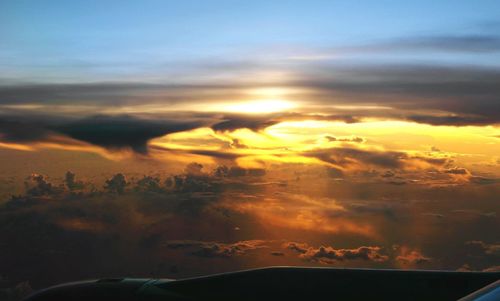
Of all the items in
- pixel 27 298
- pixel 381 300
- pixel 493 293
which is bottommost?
pixel 27 298

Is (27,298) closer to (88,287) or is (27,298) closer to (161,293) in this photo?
(88,287)

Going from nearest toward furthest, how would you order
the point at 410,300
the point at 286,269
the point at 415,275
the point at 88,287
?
1. the point at 410,300
2. the point at 415,275
3. the point at 286,269
4. the point at 88,287

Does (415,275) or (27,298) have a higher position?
(415,275)

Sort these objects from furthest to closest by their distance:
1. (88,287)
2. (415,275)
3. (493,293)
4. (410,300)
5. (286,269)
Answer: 1. (88,287)
2. (286,269)
3. (415,275)
4. (410,300)
5. (493,293)

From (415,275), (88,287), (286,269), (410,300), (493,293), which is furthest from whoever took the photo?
(88,287)

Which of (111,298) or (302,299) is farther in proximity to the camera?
(111,298)

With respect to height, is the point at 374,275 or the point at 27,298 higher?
the point at 374,275

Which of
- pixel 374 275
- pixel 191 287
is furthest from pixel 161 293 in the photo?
pixel 374 275

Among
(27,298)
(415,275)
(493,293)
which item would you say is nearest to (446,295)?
(415,275)

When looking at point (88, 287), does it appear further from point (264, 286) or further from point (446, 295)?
point (446, 295)
